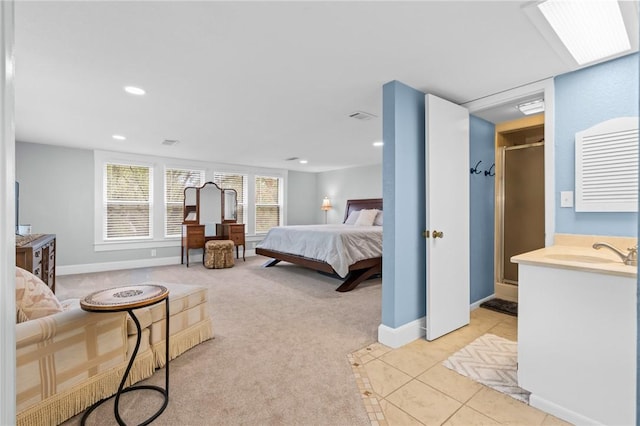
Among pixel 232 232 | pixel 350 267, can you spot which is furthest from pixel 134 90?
pixel 232 232

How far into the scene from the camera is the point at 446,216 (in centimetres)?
256

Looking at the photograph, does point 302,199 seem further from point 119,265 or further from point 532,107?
point 532,107

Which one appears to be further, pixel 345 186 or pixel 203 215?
pixel 345 186

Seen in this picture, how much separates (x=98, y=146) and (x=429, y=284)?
17.9ft

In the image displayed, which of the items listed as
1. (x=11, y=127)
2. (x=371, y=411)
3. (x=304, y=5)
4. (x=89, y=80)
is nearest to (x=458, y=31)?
(x=304, y=5)

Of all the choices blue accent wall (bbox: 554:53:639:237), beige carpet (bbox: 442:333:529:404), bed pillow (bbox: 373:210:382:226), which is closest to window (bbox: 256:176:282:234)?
bed pillow (bbox: 373:210:382:226)

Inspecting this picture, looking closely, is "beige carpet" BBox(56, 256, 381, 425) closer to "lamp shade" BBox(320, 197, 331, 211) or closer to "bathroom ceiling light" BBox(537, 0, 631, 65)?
"bathroom ceiling light" BBox(537, 0, 631, 65)

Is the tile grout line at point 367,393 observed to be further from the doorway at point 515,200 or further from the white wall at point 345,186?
the white wall at point 345,186

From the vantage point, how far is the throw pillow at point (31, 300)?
1.50 metres

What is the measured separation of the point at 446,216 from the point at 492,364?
3.83ft

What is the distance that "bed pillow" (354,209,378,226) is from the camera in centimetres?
600

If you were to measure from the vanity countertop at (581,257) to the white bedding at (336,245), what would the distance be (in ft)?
7.84

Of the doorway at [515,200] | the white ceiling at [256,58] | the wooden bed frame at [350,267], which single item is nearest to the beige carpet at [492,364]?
the doorway at [515,200]

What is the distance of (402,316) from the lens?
7.95ft
